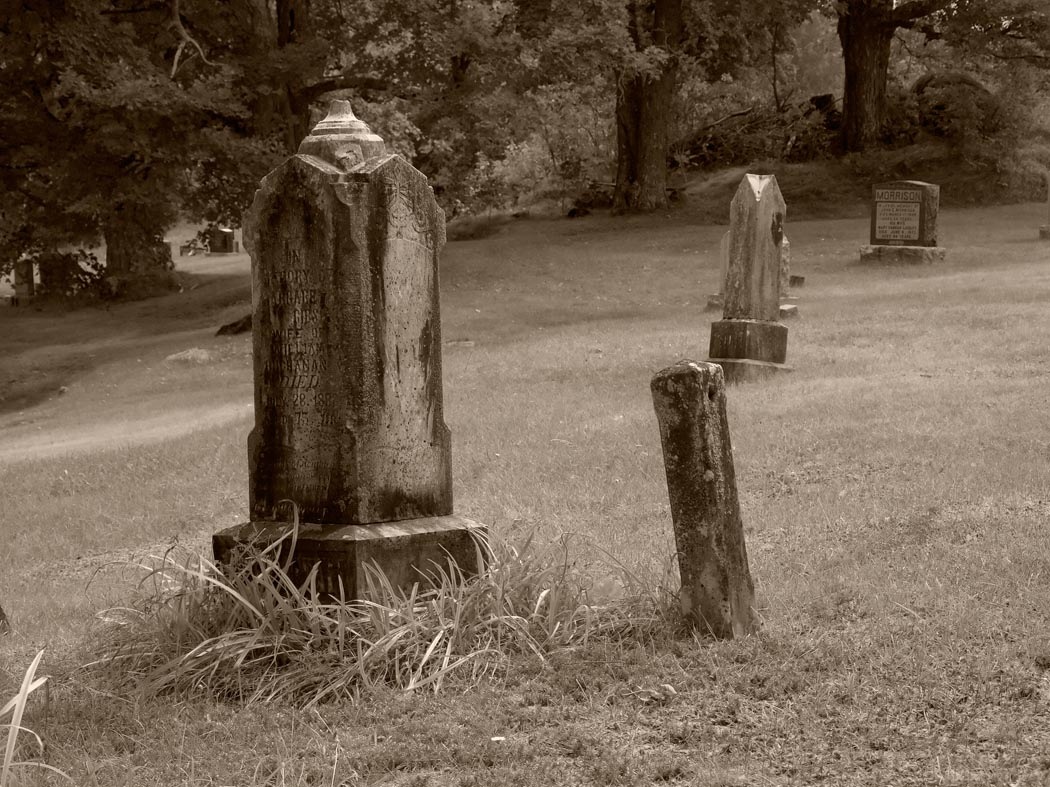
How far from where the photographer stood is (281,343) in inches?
227

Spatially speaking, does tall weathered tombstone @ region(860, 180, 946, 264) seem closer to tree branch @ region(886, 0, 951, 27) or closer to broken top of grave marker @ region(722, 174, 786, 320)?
tree branch @ region(886, 0, 951, 27)

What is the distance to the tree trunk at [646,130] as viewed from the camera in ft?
110

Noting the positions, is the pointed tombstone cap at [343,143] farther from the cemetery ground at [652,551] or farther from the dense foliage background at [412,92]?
the dense foliage background at [412,92]

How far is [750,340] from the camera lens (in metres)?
13.6

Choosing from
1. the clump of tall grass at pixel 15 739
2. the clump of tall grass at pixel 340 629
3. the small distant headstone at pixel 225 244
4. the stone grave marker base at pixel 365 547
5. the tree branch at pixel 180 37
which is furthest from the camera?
the small distant headstone at pixel 225 244

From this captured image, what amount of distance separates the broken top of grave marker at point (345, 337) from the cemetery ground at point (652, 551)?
961 mm

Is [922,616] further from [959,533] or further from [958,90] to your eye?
[958,90]

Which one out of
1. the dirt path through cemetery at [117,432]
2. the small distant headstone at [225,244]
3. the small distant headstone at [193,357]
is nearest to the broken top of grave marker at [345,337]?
the dirt path through cemetery at [117,432]

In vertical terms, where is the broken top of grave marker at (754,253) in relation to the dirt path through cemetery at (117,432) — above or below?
above

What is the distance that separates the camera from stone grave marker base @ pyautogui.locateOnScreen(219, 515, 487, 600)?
5.60 metres

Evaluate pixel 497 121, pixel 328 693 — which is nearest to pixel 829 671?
pixel 328 693

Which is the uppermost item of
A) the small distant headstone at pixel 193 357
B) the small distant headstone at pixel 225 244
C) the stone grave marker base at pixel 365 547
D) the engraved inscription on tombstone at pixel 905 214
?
the engraved inscription on tombstone at pixel 905 214

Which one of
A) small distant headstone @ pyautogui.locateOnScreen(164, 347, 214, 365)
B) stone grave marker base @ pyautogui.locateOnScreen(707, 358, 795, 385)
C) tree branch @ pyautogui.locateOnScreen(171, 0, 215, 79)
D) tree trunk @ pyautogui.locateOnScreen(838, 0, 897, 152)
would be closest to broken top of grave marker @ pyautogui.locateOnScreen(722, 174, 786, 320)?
stone grave marker base @ pyautogui.locateOnScreen(707, 358, 795, 385)

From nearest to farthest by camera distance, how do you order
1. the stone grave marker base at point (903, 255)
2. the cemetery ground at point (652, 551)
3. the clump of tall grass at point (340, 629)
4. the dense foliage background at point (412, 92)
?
1. the cemetery ground at point (652, 551)
2. the clump of tall grass at point (340, 629)
3. the dense foliage background at point (412, 92)
4. the stone grave marker base at point (903, 255)
